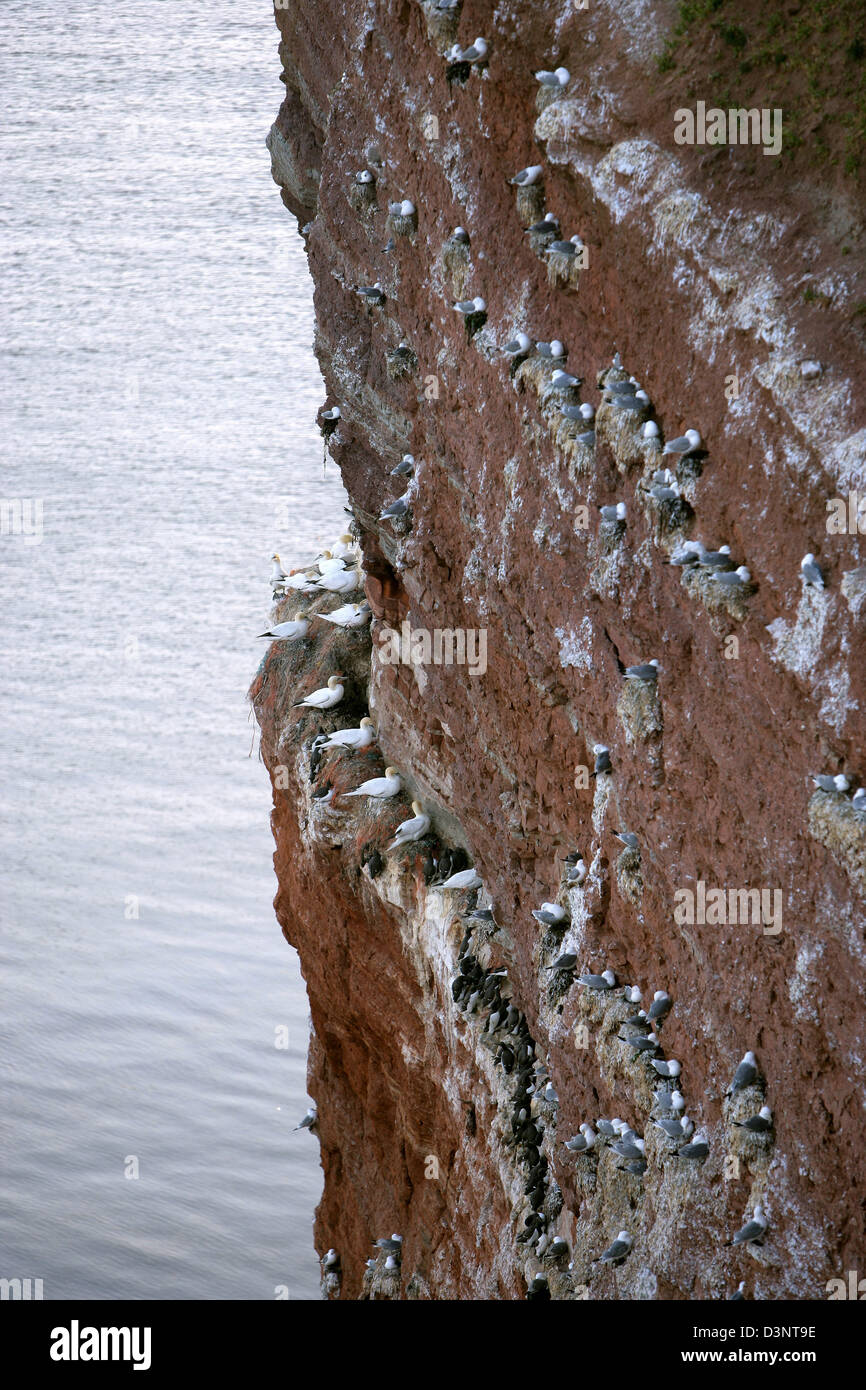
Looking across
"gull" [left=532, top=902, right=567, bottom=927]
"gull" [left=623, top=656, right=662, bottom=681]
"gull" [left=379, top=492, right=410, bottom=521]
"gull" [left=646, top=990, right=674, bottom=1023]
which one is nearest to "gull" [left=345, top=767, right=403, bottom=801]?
"gull" [left=379, top=492, right=410, bottom=521]

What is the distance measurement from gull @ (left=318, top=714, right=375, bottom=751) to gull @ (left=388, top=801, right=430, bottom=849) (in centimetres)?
101

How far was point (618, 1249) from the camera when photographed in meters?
6.80

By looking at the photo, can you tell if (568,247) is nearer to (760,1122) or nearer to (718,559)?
(718,559)

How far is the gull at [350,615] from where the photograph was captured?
12523 millimetres

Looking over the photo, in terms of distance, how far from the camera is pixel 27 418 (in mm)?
28109

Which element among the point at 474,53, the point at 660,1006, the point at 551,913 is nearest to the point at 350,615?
the point at 551,913

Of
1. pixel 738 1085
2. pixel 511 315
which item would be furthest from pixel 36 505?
pixel 738 1085

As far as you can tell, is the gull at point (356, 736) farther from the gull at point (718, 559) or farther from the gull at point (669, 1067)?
the gull at point (718, 559)

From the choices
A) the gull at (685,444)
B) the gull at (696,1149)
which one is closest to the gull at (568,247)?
the gull at (685,444)

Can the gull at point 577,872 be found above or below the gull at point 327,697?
below

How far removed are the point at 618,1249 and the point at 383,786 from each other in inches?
192

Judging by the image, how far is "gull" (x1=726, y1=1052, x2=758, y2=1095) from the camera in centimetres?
622

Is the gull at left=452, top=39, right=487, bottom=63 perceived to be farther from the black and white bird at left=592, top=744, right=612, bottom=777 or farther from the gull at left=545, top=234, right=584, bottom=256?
the black and white bird at left=592, top=744, right=612, bottom=777

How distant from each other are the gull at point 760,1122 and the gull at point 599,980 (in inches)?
60.7
